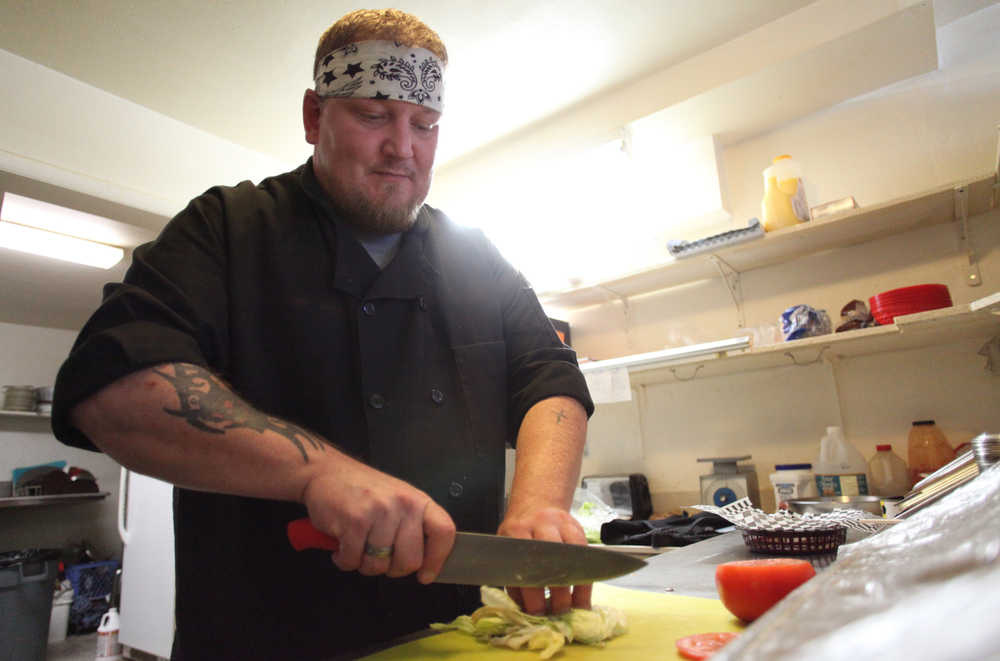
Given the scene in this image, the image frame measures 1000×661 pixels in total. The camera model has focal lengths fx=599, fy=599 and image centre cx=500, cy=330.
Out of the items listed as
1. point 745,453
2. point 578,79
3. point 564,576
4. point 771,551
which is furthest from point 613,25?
point 564,576

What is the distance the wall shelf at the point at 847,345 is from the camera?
6.20ft

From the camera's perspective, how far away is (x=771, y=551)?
1.28 meters

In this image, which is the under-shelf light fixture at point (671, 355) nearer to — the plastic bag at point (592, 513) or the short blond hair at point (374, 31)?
the plastic bag at point (592, 513)

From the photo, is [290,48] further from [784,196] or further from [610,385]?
[784,196]

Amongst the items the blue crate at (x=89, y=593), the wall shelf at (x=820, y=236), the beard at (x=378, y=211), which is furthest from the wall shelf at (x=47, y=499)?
the beard at (x=378, y=211)

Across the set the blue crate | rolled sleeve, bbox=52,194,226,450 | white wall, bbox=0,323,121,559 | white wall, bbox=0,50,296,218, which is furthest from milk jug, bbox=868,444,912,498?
white wall, bbox=0,323,121,559

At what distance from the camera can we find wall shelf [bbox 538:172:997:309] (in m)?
2.10

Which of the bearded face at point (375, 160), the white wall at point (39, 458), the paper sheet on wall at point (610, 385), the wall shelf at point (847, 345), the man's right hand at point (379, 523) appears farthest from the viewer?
the white wall at point (39, 458)

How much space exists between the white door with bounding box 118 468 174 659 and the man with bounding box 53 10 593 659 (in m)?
2.71

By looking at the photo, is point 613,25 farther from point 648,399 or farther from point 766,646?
point 766,646

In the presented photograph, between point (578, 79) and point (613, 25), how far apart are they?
0.36 metres

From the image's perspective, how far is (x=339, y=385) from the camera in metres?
1.02

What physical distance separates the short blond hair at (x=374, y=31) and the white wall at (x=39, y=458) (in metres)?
5.70

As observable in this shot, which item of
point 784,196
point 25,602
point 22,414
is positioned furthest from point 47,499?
point 784,196
